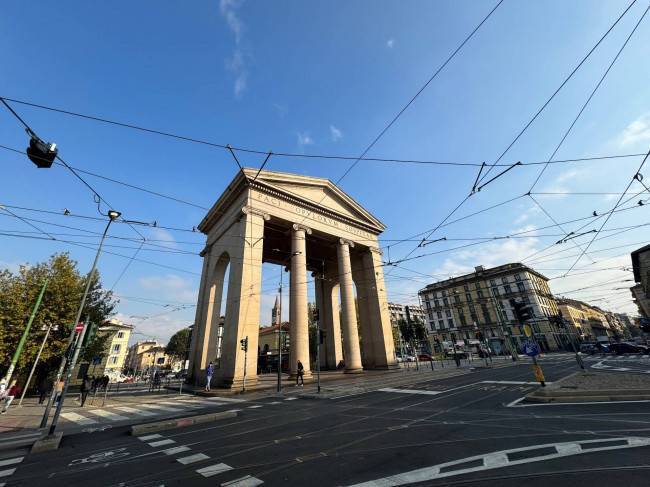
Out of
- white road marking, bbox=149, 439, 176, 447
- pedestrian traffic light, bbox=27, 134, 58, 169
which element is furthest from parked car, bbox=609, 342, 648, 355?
pedestrian traffic light, bbox=27, 134, 58, 169

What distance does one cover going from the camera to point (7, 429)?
9477 millimetres

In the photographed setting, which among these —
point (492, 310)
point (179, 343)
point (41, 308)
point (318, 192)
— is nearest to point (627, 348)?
point (492, 310)

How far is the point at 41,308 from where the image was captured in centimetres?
2177

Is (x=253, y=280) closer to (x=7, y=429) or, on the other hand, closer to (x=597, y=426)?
(x=7, y=429)

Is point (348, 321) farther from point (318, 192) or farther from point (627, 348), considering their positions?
point (627, 348)

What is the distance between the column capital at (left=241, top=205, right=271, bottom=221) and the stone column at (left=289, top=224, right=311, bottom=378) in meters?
3.42

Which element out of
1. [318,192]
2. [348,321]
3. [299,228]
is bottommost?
[348,321]

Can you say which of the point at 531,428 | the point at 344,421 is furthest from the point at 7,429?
the point at 531,428

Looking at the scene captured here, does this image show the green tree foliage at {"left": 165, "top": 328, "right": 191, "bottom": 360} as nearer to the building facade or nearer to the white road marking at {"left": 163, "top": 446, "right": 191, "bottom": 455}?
the building facade

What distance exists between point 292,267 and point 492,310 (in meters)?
53.0

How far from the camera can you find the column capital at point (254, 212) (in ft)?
68.5

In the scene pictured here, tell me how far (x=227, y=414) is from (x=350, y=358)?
1533 cm

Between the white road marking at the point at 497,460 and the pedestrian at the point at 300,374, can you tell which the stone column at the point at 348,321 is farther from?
the white road marking at the point at 497,460

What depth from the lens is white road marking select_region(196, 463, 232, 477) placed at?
4.54 meters
